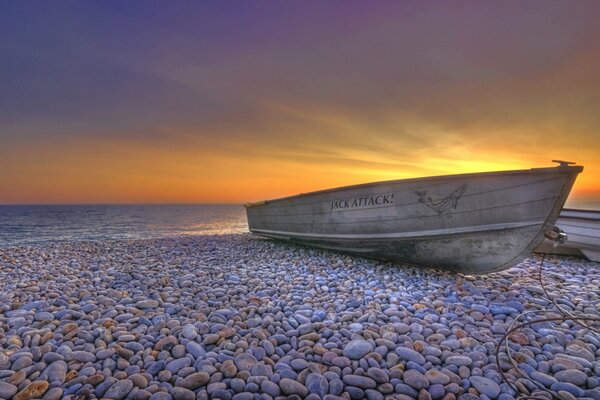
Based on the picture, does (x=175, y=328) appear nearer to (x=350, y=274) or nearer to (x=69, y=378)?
(x=69, y=378)

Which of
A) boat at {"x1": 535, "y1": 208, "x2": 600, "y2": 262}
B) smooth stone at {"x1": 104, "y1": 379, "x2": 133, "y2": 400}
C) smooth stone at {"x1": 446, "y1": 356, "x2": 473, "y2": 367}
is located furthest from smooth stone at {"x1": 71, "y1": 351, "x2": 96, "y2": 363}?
boat at {"x1": 535, "y1": 208, "x2": 600, "y2": 262}

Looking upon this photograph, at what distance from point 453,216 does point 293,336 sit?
335 centimetres

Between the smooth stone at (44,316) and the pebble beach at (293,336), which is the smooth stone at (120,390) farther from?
the smooth stone at (44,316)

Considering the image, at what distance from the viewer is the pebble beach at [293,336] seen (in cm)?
246

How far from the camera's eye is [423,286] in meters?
4.96

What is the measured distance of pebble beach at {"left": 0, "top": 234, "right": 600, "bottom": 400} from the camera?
8.07ft

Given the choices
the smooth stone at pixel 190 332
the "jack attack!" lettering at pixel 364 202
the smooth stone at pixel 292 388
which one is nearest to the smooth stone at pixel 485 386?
the smooth stone at pixel 292 388

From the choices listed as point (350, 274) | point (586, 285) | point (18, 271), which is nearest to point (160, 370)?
point (350, 274)

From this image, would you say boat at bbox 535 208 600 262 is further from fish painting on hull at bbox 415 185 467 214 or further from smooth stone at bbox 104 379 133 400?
smooth stone at bbox 104 379 133 400

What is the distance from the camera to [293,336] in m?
3.28

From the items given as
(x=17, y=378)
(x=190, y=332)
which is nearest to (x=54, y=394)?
(x=17, y=378)

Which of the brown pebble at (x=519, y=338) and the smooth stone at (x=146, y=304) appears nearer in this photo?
the brown pebble at (x=519, y=338)

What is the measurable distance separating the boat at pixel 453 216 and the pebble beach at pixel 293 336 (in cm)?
48

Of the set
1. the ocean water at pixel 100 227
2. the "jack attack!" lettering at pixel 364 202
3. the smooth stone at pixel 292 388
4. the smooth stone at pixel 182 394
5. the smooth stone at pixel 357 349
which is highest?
the "jack attack!" lettering at pixel 364 202
